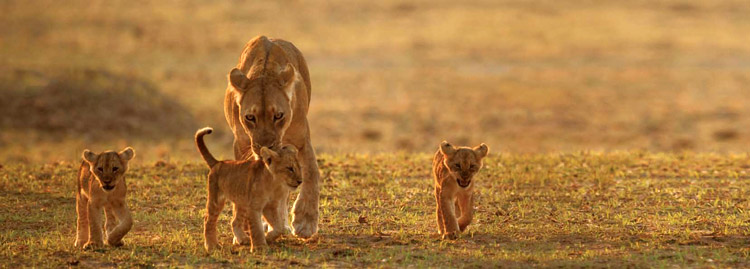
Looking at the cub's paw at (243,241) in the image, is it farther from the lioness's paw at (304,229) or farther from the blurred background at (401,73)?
the blurred background at (401,73)

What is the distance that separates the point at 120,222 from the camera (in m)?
9.87

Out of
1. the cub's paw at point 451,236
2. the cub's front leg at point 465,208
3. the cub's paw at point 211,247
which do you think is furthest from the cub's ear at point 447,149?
the cub's paw at point 211,247

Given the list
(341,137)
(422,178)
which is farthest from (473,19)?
(422,178)

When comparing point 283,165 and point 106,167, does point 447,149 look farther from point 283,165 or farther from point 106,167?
point 106,167

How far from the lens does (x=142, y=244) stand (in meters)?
10.2

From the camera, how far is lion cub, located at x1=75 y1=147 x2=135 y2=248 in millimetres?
9547

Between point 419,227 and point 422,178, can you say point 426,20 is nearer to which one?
point 422,178

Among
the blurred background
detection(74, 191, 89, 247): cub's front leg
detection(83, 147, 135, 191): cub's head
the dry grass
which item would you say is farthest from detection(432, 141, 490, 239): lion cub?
the blurred background

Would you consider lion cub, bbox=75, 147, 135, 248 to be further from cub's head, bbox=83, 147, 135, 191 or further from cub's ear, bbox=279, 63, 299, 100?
cub's ear, bbox=279, 63, 299, 100

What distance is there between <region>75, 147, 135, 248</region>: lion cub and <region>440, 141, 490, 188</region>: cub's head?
2808 millimetres

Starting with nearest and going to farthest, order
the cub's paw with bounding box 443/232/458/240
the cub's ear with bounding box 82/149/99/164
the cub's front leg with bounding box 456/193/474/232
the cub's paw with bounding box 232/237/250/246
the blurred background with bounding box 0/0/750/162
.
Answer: the cub's ear with bounding box 82/149/99/164, the cub's paw with bounding box 232/237/250/246, the cub's paw with bounding box 443/232/458/240, the cub's front leg with bounding box 456/193/474/232, the blurred background with bounding box 0/0/750/162

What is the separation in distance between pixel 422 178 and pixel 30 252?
612cm

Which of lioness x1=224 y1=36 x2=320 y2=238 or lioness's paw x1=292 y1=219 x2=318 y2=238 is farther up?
lioness x1=224 y1=36 x2=320 y2=238

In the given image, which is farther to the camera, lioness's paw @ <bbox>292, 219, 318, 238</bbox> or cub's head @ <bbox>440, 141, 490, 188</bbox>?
lioness's paw @ <bbox>292, 219, 318, 238</bbox>
